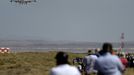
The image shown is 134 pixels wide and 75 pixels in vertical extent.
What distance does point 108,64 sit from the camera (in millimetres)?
15297

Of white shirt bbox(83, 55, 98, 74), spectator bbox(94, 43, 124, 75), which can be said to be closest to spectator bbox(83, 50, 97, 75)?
white shirt bbox(83, 55, 98, 74)

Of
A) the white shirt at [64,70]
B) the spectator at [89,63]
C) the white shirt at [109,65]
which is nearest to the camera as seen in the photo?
the white shirt at [64,70]

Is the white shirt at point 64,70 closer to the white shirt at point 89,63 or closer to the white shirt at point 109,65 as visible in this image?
the white shirt at point 109,65

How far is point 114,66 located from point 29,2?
89785 millimetres

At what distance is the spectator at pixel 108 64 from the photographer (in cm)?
1516

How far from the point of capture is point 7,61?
50219 millimetres

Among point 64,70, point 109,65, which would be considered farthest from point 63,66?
point 109,65

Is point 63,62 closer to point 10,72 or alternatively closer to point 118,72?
point 118,72

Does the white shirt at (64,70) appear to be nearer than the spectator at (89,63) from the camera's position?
Yes

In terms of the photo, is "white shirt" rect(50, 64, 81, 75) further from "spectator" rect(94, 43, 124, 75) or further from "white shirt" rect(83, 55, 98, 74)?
"white shirt" rect(83, 55, 98, 74)

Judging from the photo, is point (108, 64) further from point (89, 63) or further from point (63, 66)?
point (89, 63)

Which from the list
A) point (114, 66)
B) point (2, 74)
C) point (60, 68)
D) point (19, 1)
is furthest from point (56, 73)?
point (19, 1)

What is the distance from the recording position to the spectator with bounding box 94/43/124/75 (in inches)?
597

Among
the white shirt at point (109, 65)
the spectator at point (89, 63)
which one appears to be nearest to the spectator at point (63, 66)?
the white shirt at point (109, 65)
